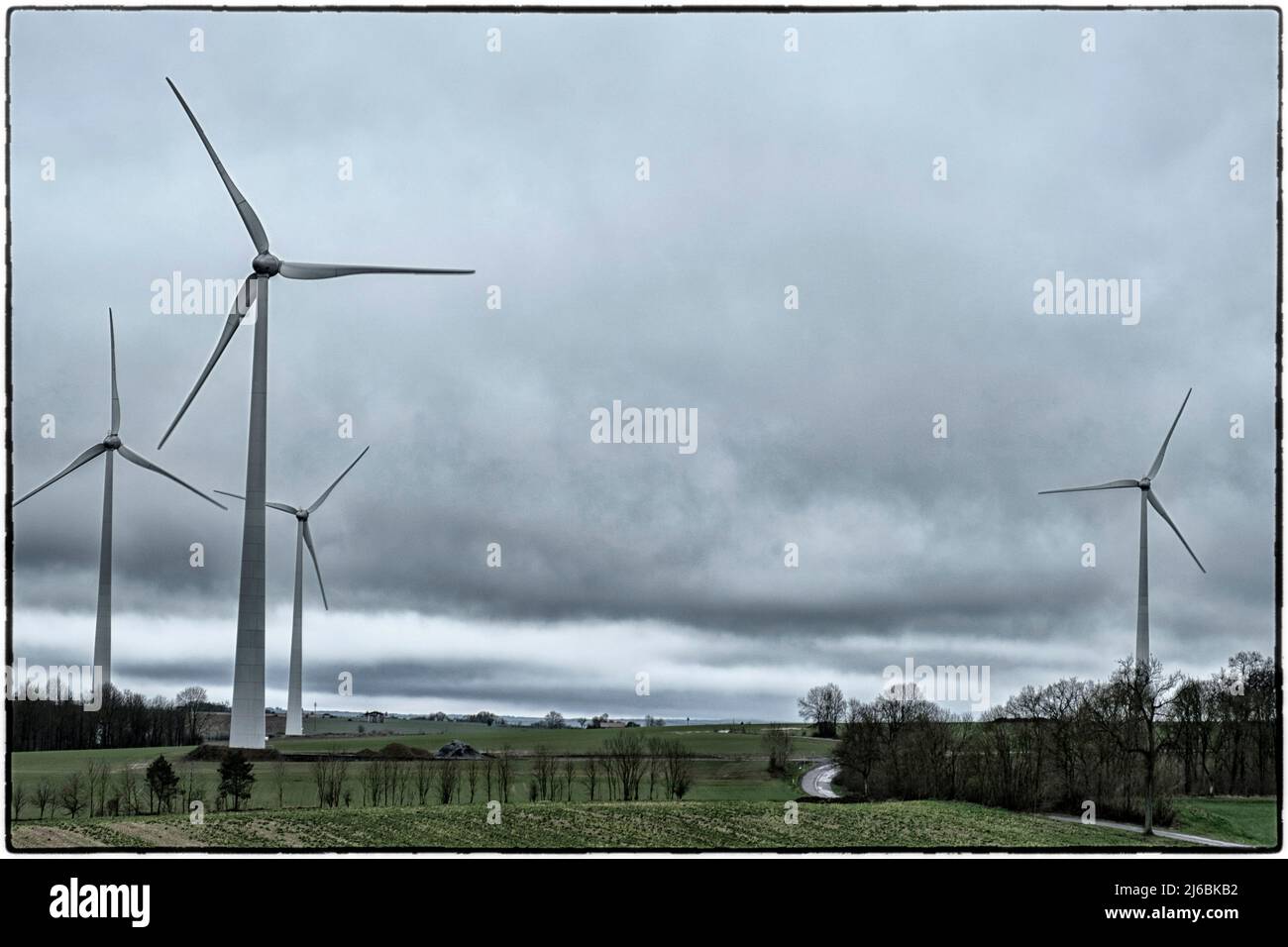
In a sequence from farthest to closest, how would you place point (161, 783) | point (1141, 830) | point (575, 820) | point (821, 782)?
point (821, 782) < point (1141, 830) < point (161, 783) < point (575, 820)

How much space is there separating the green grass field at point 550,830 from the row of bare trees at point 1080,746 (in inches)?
414

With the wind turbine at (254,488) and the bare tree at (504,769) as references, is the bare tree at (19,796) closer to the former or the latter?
the wind turbine at (254,488)

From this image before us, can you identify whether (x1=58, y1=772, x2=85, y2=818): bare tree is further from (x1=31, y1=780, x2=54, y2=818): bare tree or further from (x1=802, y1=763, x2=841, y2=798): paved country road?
(x1=802, y1=763, x2=841, y2=798): paved country road

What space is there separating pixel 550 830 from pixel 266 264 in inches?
1210

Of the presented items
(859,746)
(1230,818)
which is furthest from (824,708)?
(1230,818)

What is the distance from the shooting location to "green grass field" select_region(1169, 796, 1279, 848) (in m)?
60.1

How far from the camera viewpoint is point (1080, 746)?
231 feet

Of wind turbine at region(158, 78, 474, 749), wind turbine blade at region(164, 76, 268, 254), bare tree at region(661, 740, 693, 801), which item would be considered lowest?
bare tree at region(661, 740, 693, 801)

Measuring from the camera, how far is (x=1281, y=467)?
33250 millimetres

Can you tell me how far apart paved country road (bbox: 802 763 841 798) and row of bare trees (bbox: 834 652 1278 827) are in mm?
1065

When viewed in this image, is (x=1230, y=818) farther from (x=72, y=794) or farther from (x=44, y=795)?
(x=44, y=795)

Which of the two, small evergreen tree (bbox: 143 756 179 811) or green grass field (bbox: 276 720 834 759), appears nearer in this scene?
small evergreen tree (bbox: 143 756 179 811)

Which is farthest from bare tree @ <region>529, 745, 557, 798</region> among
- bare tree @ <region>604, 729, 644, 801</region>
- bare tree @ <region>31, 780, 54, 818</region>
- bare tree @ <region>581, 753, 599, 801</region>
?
bare tree @ <region>31, 780, 54, 818</region>
